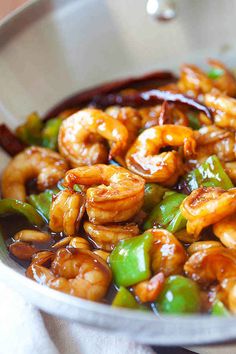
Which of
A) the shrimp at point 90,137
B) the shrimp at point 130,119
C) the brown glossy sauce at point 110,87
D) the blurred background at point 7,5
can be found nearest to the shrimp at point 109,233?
the shrimp at point 90,137

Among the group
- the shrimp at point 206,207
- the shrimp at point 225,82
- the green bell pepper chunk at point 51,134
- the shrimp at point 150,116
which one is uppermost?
the green bell pepper chunk at point 51,134

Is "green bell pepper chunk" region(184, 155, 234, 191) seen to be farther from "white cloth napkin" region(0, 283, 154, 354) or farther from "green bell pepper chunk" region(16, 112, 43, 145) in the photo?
"green bell pepper chunk" region(16, 112, 43, 145)

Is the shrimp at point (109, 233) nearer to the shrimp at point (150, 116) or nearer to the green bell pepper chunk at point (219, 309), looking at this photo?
the green bell pepper chunk at point (219, 309)

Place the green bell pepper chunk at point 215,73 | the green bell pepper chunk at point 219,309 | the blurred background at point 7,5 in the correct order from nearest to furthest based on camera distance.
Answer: the green bell pepper chunk at point 219,309
the green bell pepper chunk at point 215,73
the blurred background at point 7,5

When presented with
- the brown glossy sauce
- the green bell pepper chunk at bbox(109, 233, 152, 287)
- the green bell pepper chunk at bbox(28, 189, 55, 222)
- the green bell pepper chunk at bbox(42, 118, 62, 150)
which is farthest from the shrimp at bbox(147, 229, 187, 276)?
the brown glossy sauce

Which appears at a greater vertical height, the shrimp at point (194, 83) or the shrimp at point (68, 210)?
the shrimp at point (68, 210)

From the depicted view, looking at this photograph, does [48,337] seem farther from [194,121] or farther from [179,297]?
[194,121]

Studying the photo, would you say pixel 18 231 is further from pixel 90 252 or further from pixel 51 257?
pixel 90 252
